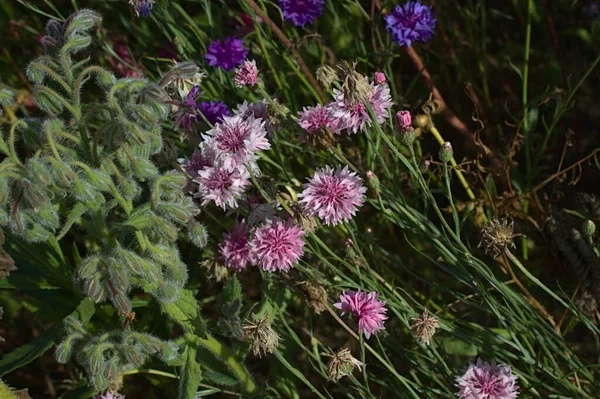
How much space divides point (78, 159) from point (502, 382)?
135 centimetres

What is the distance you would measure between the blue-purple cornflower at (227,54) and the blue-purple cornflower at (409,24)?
52cm

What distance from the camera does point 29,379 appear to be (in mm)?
2873

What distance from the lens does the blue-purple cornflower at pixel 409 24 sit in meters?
2.37

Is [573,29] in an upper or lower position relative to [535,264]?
upper

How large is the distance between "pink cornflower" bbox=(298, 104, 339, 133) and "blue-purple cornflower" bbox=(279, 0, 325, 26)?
50cm

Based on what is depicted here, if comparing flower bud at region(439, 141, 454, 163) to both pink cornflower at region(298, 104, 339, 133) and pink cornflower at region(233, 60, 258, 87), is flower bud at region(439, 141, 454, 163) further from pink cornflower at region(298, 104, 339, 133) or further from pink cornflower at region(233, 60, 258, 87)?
pink cornflower at region(233, 60, 258, 87)

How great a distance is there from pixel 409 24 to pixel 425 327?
106 cm

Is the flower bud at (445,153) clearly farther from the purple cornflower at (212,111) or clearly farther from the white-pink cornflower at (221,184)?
the purple cornflower at (212,111)

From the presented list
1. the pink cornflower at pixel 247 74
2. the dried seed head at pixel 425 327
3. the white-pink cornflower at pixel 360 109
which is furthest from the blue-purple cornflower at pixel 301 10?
the dried seed head at pixel 425 327

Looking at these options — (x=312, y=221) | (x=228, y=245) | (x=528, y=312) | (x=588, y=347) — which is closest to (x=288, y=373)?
(x=228, y=245)

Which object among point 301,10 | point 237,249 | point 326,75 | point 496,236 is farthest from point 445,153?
point 301,10

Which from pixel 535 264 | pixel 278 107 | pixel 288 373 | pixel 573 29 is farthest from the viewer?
pixel 573 29

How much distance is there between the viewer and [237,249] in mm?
2266

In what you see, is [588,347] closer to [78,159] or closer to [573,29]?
[573,29]
